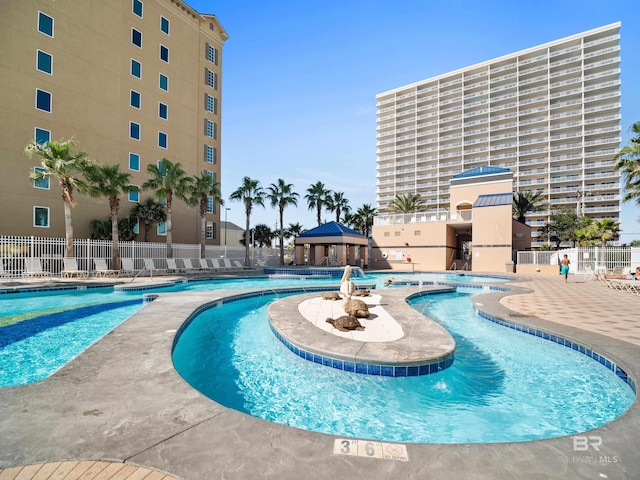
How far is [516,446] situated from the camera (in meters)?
2.33

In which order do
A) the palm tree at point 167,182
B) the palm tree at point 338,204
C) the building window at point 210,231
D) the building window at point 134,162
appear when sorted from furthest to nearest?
the palm tree at point 338,204, the building window at point 210,231, the building window at point 134,162, the palm tree at point 167,182

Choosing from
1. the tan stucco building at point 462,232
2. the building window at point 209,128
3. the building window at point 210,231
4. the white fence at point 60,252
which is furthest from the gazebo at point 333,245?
the building window at point 209,128

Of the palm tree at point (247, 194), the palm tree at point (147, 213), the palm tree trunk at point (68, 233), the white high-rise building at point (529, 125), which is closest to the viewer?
the palm tree trunk at point (68, 233)

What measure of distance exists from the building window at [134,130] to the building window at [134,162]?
4.51 ft

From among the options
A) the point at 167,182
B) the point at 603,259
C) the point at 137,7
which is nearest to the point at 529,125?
the point at 603,259

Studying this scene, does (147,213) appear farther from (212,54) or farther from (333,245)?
(212,54)

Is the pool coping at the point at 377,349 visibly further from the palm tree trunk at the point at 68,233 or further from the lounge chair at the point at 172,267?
the lounge chair at the point at 172,267

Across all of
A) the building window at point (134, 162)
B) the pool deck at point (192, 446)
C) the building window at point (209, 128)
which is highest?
the building window at point (209, 128)

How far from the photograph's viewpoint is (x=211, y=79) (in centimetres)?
3158

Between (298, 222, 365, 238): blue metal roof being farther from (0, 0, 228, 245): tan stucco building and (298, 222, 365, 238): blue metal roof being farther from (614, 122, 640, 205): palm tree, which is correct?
(614, 122, 640, 205): palm tree

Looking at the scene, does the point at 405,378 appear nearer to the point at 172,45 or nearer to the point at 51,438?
the point at 51,438

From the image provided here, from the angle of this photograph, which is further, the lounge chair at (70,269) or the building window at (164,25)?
the building window at (164,25)

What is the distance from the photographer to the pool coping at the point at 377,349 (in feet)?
15.0

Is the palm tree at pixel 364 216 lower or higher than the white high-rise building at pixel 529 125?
lower
